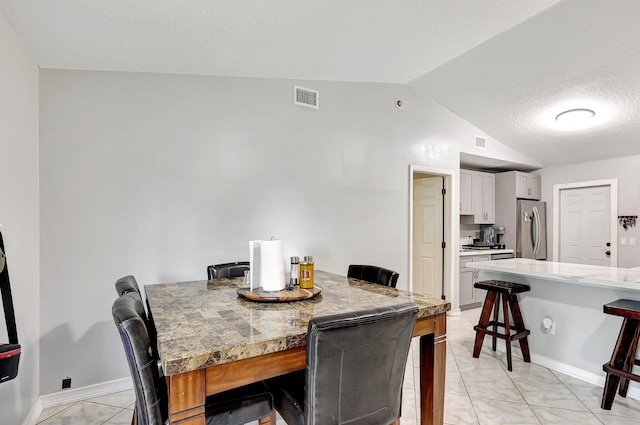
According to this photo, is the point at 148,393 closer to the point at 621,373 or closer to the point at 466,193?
the point at 621,373

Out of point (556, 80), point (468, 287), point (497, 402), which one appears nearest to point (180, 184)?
point (497, 402)

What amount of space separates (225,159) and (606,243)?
5.54 m

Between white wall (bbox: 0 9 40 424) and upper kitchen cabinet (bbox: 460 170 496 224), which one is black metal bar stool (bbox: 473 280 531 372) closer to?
upper kitchen cabinet (bbox: 460 170 496 224)

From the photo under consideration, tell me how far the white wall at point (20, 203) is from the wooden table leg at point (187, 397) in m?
1.41

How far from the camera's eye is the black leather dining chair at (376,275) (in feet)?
7.27

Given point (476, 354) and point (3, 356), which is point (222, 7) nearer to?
point (3, 356)

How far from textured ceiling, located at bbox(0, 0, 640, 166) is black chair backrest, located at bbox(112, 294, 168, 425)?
1.70 meters

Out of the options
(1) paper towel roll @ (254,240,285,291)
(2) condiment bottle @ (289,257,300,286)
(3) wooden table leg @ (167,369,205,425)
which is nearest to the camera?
(3) wooden table leg @ (167,369,205,425)

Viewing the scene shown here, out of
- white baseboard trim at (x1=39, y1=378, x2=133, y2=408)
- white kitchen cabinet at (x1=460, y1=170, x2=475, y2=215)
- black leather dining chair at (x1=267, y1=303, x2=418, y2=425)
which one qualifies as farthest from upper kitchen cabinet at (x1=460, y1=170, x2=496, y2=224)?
white baseboard trim at (x1=39, y1=378, x2=133, y2=408)

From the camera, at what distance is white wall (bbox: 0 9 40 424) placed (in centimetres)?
179

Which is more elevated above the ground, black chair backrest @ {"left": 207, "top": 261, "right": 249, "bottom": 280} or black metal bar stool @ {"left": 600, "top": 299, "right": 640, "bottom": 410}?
black chair backrest @ {"left": 207, "top": 261, "right": 249, "bottom": 280}

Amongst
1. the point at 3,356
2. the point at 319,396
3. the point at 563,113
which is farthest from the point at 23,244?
the point at 563,113

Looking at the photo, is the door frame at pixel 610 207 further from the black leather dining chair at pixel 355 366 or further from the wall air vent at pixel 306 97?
the black leather dining chair at pixel 355 366

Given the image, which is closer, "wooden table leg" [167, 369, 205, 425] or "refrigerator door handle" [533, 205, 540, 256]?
"wooden table leg" [167, 369, 205, 425]
